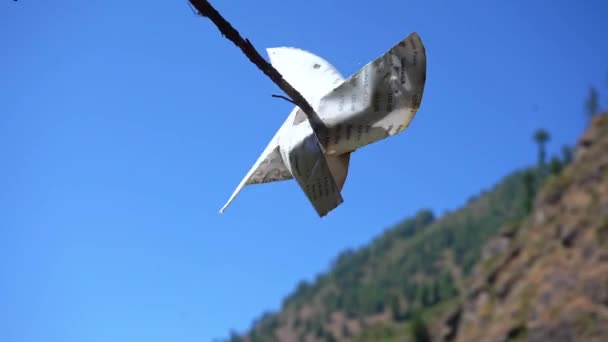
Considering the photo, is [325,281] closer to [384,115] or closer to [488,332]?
[488,332]

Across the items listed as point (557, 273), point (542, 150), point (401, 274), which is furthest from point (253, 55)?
point (401, 274)

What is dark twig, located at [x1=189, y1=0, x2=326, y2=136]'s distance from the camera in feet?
3.07

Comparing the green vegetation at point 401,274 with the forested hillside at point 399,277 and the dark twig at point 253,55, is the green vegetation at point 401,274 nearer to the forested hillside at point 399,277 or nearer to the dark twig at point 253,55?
the forested hillside at point 399,277

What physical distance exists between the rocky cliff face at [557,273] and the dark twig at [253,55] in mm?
28627

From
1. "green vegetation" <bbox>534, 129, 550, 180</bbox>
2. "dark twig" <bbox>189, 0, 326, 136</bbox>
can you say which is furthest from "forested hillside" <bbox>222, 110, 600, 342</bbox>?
"dark twig" <bbox>189, 0, 326, 136</bbox>

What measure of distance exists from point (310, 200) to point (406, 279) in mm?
108529

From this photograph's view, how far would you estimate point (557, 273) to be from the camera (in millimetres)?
34906

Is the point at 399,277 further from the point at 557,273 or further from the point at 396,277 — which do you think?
the point at 557,273

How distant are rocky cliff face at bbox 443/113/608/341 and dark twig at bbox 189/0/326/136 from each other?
2863cm

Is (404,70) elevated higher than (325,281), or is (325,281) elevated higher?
(325,281)

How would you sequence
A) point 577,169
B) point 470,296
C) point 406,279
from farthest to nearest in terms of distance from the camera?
point 406,279 < point 470,296 < point 577,169

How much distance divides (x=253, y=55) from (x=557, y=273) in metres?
35.8

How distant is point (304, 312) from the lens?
392 ft

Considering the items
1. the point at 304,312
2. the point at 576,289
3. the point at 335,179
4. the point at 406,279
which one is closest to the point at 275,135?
the point at 335,179
